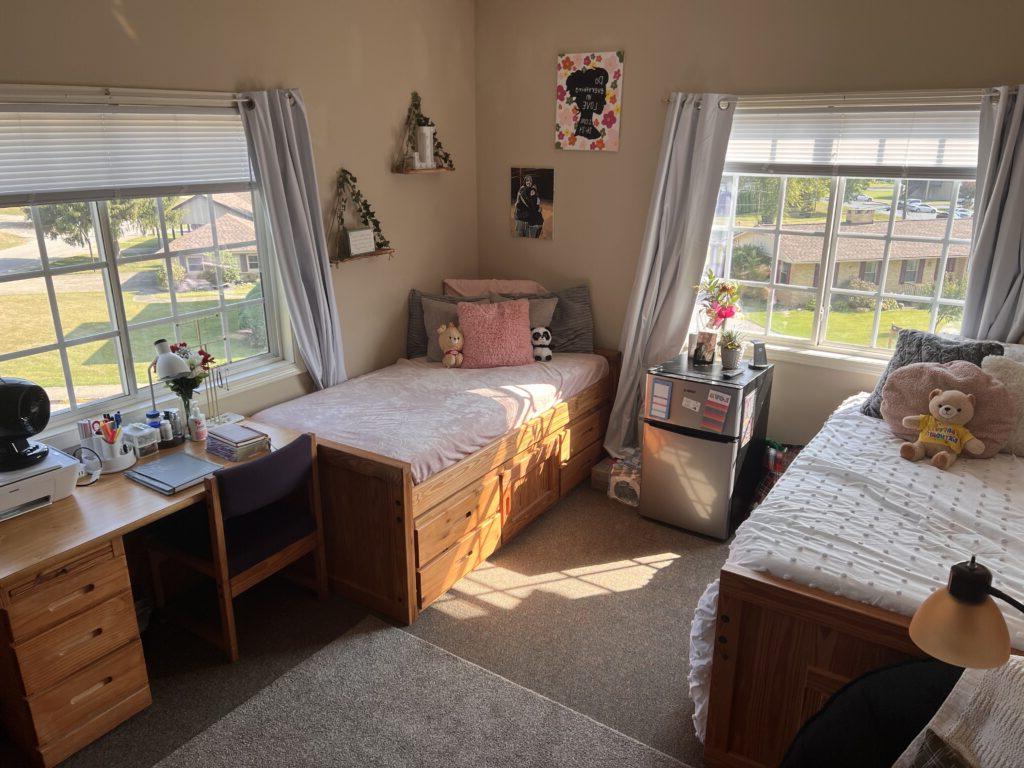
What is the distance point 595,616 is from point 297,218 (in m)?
2.11

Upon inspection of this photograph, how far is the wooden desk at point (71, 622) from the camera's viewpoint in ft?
6.69

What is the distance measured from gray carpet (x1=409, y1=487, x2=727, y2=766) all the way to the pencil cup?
1.21 m

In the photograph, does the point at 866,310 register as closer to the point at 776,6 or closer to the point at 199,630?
the point at 776,6

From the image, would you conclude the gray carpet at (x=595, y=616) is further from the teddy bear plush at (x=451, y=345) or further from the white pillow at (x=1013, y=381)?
the white pillow at (x=1013, y=381)

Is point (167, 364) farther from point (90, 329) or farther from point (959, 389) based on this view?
point (959, 389)

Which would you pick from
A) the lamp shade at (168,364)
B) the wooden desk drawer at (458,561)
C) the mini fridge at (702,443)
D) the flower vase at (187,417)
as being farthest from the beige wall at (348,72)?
the mini fridge at (702,443)

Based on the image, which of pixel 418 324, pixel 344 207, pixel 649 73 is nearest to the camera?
pixel 344 207

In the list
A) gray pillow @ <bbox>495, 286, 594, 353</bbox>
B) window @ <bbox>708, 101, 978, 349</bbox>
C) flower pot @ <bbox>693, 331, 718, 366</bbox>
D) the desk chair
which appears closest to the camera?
the desk chair

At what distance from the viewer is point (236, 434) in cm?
268

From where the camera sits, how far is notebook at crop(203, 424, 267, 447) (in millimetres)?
2633

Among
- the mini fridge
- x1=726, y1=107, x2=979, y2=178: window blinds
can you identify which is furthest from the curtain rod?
the mini fridge

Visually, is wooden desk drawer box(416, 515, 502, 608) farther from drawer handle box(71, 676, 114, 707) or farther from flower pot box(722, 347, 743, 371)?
flower pot box(722, 347, 743, 371)

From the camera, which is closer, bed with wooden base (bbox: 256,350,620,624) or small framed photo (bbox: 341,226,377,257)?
bed with wooden base (bbox: 256,350,620,624)

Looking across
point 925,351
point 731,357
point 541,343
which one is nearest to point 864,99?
point 925,351
